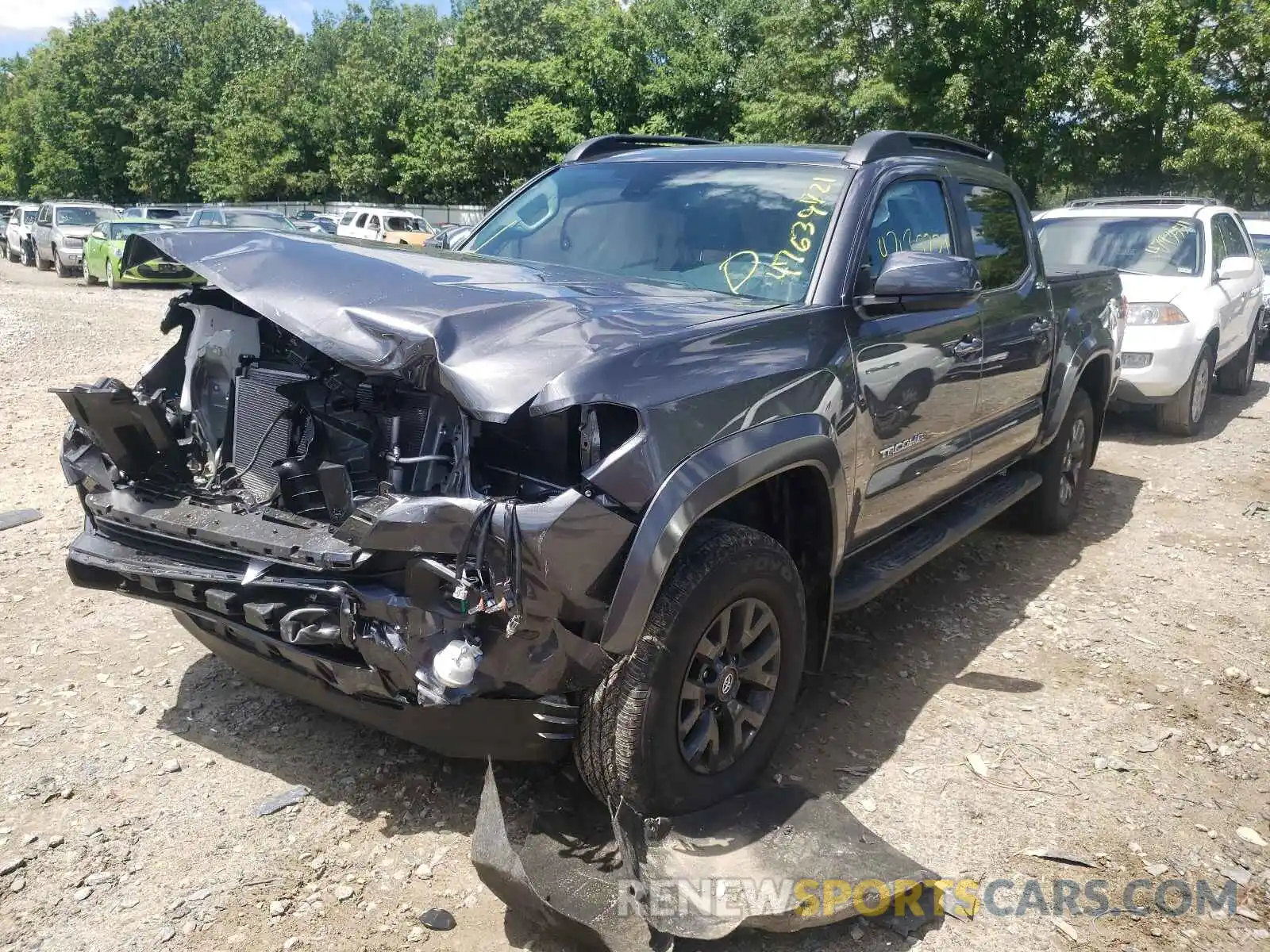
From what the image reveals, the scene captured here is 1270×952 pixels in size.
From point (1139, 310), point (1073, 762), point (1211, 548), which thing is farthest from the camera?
point (1139, 310)

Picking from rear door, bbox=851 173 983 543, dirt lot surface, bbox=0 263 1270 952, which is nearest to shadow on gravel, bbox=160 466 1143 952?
dirt lot surface, bbox=0 263 1270 952

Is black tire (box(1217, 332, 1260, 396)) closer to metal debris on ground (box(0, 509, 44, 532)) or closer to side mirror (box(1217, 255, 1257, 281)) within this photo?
side mirror (box(1217, 255, 1257, 281))

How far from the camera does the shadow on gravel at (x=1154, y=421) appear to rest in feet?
29.0

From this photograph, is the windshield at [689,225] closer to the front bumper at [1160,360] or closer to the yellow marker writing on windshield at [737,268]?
the yellow marker writing on windshield at [737,268]

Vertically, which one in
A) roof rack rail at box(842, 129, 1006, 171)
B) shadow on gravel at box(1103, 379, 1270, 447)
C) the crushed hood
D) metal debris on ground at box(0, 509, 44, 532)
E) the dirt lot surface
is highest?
roof rack rail at box(842, 129, 1006, 171)

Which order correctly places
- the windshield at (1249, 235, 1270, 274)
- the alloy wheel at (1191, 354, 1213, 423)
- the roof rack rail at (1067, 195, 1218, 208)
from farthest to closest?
the windshield at (1249, 235, 1270, 274) < the roof rack rail at (1067, 195, 1218, 208) < the alloy wheel at (1191, 354, 1213, 423)

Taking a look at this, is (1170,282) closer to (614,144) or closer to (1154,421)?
(1154,421)

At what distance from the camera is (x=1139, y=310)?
8.63 metres

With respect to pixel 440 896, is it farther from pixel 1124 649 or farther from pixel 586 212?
pixel 1124 649

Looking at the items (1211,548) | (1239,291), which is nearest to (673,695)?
(1211,548)

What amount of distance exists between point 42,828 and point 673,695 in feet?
6.41

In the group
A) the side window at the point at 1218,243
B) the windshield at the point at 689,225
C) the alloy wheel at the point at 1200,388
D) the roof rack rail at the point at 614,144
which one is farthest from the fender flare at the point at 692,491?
the side window at the point at 1218,243

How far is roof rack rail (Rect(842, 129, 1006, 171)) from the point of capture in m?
3.92

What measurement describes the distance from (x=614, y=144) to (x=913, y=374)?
201 centimetres
